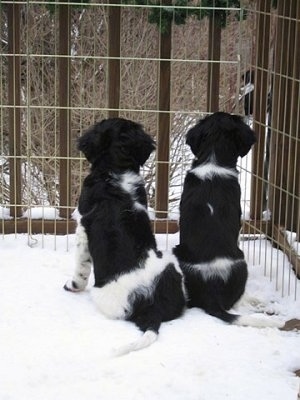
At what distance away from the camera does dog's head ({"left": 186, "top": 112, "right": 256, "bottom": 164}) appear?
4965 mm

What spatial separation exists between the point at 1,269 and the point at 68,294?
28.2 inches

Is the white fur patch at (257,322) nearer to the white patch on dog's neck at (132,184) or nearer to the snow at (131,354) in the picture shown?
the snow at (131,354)

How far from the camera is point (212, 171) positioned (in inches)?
195

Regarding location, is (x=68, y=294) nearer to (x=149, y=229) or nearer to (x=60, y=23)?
(x=149, y=229)

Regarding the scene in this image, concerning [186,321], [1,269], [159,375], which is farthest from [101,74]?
[159,375]

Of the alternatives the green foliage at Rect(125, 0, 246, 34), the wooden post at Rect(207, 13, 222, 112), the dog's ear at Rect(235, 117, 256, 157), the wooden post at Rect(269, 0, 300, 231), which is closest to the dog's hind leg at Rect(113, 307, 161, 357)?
the dog's ear at Rect(235, 117, 256, 157)

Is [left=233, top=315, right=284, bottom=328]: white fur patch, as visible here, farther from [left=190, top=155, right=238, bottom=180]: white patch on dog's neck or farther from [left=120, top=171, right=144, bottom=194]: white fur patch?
[left=120, top=171, right=144, bottom=194]: white fur patch

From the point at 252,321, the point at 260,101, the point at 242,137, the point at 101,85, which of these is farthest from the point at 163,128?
the point at 252,321

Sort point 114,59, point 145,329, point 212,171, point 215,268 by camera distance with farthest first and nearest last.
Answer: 1. point 114,59
2. point 212,171
3. point 215,268
4. point 145,329

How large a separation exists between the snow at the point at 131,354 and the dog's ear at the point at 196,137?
1087mm

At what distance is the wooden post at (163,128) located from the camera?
604cm

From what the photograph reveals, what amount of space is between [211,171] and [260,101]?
1359 millimetres

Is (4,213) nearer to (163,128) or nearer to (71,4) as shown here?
(163,128)

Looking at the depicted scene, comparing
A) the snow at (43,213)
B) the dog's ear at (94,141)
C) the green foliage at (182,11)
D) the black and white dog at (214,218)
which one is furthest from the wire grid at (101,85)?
the dog's ear at (94,141)
